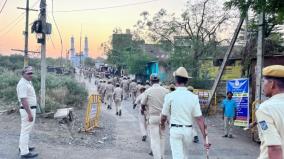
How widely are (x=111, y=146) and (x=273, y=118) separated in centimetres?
813

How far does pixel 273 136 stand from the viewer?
332cm

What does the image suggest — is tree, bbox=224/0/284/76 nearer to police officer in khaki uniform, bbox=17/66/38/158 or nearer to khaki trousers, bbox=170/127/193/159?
khaki trousers, bbox=170/127/193/159

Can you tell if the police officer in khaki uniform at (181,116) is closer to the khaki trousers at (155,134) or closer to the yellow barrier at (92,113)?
the khaki trousers at (155,134)

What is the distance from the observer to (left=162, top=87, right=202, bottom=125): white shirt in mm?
6344

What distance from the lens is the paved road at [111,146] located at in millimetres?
9578

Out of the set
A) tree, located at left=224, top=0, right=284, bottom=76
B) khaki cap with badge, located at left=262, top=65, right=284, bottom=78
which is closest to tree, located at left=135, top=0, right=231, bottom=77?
tree, located at left=224, top=0, right=284, bottom=76

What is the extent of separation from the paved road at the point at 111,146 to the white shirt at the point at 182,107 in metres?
3.59

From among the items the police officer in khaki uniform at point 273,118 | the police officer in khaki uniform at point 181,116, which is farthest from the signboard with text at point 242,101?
the police officer in khaki uniform at point 273,118

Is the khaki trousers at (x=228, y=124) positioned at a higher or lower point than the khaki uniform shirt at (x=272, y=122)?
lower

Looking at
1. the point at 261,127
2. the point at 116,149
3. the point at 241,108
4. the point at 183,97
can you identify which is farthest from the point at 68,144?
the point at 261,127

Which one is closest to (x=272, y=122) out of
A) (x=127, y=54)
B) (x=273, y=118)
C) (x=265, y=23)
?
(x=273, y=118)

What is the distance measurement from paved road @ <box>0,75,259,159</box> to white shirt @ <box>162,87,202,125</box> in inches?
142

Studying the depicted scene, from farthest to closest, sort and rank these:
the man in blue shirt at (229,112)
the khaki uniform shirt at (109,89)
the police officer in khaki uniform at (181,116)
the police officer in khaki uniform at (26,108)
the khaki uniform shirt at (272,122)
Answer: the khaki uniform shirt at (109,89), the man in blue shirt at (229,112), the police officer in khaki uniform at (26,108), the police officer in khaki uniform at (181,116), the khaki uniform shirt at (272,122)

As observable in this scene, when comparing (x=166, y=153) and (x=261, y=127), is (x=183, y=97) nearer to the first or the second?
(x=261, y=127)
